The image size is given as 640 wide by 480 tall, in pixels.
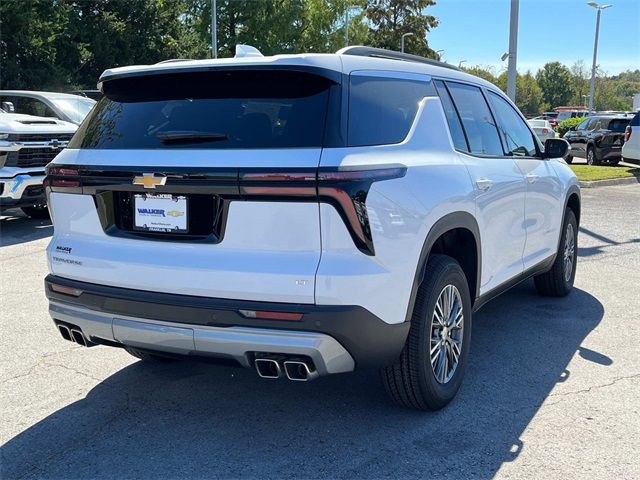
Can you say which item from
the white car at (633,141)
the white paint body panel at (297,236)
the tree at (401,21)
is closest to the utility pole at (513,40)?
the white car at (633,141)

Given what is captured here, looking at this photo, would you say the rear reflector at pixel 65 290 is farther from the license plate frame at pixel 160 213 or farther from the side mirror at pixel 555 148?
the side mirror at pixel 555 148

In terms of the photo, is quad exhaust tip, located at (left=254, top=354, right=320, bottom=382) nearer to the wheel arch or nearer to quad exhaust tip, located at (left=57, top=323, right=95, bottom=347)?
the wheel arch

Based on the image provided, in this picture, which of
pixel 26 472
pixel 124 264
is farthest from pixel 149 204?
pixel 26 472

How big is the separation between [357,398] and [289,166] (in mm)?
1580

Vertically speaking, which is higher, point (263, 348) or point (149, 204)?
point (149, 204)

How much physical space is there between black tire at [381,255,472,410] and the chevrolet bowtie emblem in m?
1.36

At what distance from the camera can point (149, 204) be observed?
316cm

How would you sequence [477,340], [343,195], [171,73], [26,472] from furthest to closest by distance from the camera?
1. [477,340]
2. [171,73]
3. [26,472]
4. [343,195]

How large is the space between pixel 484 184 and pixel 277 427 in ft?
6.02

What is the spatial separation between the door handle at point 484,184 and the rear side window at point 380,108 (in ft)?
2.06

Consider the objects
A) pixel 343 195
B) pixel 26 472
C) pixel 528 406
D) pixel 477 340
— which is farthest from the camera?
pixel 477 340

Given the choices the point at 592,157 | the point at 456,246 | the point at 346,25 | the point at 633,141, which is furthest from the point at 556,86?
the point at 456,246

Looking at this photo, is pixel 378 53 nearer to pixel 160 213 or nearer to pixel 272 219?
pixel 272 219

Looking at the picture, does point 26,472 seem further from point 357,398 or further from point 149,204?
point 357,398
